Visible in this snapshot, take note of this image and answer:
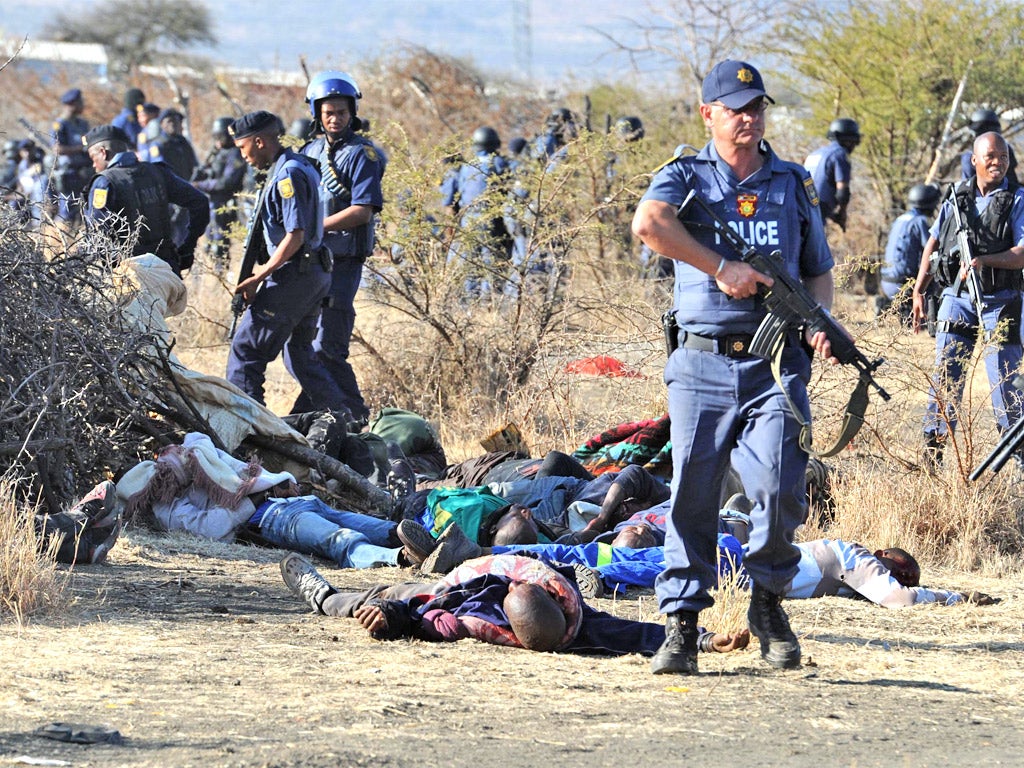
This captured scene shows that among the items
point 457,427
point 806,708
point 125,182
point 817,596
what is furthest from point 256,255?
point 806,708

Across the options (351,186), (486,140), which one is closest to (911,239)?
(351,186)

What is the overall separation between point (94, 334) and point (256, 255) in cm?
202

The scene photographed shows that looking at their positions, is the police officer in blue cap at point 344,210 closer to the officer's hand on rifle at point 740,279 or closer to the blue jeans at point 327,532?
the blue jeans at point 327,532

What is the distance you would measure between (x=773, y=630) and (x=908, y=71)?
12.9 metres

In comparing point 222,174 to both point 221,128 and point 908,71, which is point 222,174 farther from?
point 908,71

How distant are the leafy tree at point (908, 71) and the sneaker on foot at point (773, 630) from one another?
1224 centimetres

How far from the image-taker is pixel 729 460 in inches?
185

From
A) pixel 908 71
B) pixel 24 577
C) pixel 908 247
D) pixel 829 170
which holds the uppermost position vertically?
pixel 908 71

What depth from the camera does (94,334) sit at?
6.61 metres

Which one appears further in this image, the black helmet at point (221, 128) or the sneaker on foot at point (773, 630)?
the black helmet at point (221, 128)

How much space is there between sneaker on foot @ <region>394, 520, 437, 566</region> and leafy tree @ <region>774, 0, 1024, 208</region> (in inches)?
447

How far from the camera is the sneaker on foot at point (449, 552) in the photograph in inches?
233

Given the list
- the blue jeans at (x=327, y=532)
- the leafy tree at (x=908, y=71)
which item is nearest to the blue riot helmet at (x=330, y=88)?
the blue jeans at (x=327, y=532)

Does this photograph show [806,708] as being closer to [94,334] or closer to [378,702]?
[378,702]
